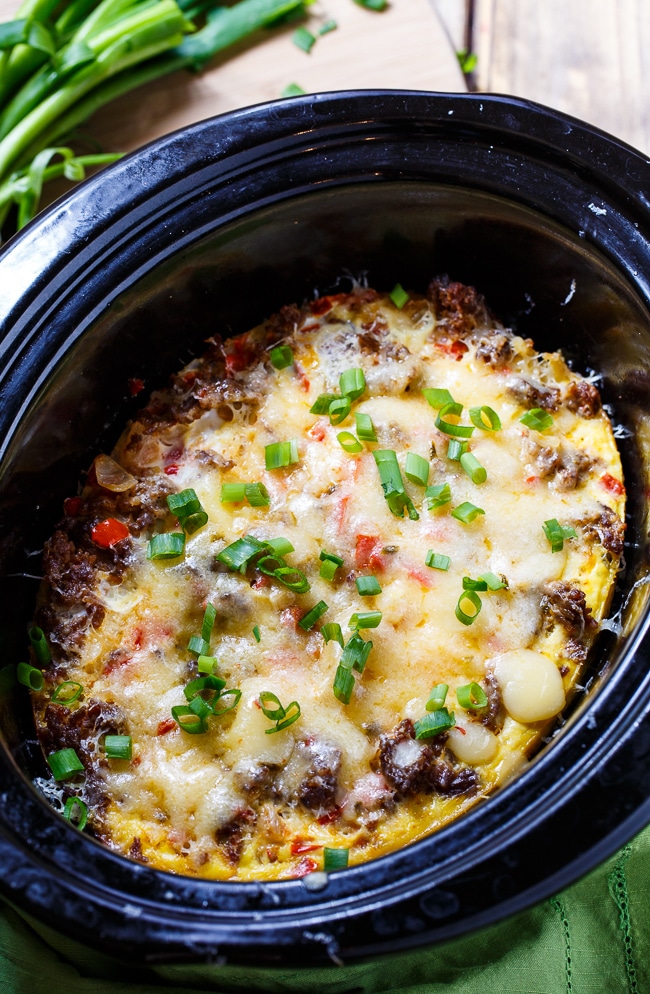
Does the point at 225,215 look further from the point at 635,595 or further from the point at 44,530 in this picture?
the point at 635,595

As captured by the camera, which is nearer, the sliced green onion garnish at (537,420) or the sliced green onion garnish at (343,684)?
the sliced green onion garnish at (343,684)

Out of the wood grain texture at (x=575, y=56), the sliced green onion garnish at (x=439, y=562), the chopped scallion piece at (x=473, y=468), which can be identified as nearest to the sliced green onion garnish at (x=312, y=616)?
the sliced green onion garnish at (x=439, y=562)

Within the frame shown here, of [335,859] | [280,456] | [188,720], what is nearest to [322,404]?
[280,456]

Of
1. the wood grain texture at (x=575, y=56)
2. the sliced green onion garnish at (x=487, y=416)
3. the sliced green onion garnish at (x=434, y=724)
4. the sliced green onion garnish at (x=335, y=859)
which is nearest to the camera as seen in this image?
the sliced green onion garnish at (x=335, y=859)

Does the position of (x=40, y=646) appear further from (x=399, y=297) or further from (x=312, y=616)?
(x=399, y=297)

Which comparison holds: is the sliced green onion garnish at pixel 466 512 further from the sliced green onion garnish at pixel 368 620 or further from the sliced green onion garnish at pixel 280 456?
the sliced green onion garnish at pixel 280 456

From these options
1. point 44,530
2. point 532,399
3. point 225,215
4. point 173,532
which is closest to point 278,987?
point 173,532
